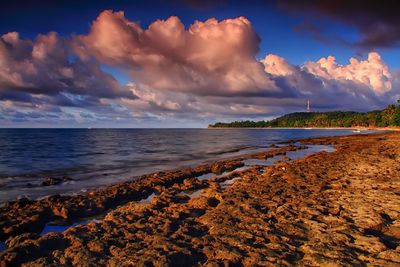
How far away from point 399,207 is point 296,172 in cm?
1035

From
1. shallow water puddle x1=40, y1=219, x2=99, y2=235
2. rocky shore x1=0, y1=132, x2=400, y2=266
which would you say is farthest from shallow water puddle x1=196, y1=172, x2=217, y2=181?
shallow water puddle x1=40, y1=219, x2=99, y2=235

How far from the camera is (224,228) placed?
32.2 ft

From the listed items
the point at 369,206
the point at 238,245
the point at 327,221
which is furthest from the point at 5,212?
the point at 369,206

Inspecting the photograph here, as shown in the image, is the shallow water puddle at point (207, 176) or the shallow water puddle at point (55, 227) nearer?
the shallow water puddle at point (55, 227)

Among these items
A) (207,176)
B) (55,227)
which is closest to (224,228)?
(55,227)

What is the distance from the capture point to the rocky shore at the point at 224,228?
7.75 meters

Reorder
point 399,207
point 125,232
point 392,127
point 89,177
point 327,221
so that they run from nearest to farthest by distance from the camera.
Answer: point 125,232 → point 327,221 → point 399,207 → point 89,177 → point 392,127

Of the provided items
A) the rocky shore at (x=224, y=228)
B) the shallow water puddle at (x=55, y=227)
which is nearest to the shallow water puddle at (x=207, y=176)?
the rocky shore at (x=224, y=228)

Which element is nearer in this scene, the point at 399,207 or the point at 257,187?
the point at 399,207

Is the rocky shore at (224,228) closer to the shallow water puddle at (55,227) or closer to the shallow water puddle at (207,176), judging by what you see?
the shallow water puddle at (55,227)

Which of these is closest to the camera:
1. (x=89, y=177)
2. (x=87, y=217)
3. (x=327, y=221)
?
(x=327, y=221)

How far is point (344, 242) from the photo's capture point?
335 inches

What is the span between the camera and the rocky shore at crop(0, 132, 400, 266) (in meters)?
7.75

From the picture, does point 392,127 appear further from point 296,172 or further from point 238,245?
point 238,245
